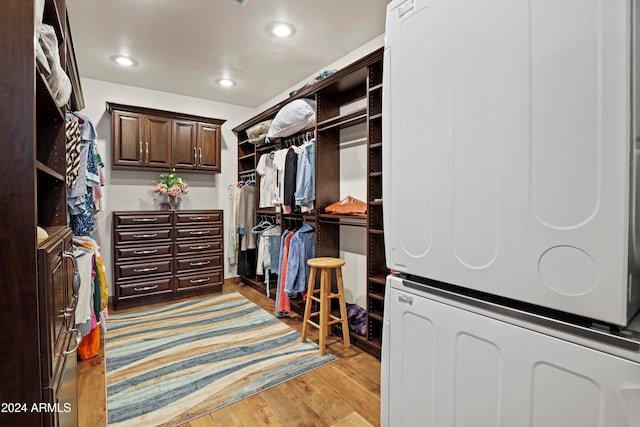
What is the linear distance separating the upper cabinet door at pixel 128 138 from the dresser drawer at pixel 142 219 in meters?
0.61

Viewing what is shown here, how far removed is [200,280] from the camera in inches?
154

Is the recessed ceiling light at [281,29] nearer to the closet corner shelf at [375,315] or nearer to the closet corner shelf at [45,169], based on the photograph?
the closet corner shelf at [45,169]

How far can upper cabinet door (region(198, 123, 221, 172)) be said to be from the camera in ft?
13.2

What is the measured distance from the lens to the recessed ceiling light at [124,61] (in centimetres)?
310

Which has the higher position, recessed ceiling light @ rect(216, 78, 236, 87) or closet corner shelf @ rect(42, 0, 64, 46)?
recessed ceiling light @ rect(216, 78, 236, 87)

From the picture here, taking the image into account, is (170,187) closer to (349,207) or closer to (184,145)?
(184,145)

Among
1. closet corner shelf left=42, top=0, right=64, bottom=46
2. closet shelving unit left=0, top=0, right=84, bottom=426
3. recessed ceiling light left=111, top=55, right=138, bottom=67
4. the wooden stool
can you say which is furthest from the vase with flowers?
closet shelving unit left=0, top=0, right=84, bottom=426

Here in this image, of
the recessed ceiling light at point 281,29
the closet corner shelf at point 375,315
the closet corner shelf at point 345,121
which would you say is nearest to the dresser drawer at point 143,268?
the closet corner shelf at point 345,121

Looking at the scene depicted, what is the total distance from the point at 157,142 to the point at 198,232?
3.90 ft

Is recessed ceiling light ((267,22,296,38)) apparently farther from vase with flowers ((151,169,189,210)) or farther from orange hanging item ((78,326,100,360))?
orange hanging item ((78,326,100,360))

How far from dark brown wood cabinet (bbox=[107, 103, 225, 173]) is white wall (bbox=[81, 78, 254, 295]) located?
27 centimetres

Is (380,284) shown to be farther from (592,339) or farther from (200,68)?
(200,68)

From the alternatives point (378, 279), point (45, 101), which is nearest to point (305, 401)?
point (378, 279)

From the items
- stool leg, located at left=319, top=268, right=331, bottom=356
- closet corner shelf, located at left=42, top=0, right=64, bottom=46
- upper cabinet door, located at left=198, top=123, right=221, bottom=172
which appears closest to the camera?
closet corner shelf, located at left=42, top=0, right=64, bottom=46
